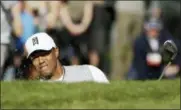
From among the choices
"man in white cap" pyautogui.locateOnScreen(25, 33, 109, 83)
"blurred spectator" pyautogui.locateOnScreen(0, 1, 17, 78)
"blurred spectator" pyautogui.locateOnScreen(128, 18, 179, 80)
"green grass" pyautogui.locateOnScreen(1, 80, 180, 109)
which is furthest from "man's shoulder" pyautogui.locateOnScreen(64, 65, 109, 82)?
"blurred spectator" pyautogui.locateOnScreen(128, 18, 179, 80)

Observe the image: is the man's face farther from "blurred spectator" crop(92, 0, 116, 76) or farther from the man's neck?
"blurred spectator" crop(92, 0, 116, 76)

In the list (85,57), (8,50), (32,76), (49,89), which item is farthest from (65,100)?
(85,57)

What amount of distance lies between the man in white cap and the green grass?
1.37 m

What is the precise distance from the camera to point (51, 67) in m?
7.82

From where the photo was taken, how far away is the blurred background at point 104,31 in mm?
11547

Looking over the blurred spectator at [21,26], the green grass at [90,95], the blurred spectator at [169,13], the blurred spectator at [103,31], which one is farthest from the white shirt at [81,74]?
the blurred spectator at [169,13]

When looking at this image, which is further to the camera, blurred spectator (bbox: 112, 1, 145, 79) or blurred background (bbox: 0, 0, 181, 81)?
blurred spectator (bbox: 112, 1, 145, 79)

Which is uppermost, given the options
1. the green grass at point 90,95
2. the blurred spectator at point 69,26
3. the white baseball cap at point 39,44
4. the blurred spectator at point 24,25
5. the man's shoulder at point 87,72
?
the green grass at point 90,95

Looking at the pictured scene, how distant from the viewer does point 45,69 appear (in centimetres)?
784

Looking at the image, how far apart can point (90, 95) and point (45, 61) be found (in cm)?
246

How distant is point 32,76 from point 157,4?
245 inches

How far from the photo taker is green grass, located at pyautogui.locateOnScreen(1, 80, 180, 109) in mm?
5312

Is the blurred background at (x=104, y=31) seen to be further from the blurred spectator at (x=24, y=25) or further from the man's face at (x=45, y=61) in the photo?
the man's face at (x=45, y=61)

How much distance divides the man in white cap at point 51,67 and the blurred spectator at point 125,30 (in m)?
5.35
